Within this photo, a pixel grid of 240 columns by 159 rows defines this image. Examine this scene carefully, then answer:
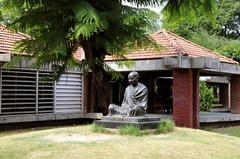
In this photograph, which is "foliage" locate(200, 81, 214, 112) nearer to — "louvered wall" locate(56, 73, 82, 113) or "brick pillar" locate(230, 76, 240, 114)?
"brick pillar" locate(230, 76, 240, 114)

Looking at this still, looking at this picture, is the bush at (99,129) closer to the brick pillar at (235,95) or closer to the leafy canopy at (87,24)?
the leafy canopy at (87,24)

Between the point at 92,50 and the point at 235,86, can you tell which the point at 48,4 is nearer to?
the point at 92,50

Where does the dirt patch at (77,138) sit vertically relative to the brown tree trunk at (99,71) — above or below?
below

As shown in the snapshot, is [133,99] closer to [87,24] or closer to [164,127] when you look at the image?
[164,127]

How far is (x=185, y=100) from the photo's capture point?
55.1 ft

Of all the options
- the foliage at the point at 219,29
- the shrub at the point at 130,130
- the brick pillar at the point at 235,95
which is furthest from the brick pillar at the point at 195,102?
the foliage at the point at 219,29

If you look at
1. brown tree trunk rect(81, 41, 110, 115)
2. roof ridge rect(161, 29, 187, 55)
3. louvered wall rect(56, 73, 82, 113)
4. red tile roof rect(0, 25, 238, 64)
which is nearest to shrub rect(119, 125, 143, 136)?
brown tree trunk rect(81, 41, 110, 115)

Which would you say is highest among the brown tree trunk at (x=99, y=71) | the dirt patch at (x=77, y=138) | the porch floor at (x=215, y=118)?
the brown tree trunk at (x=99, y=71)

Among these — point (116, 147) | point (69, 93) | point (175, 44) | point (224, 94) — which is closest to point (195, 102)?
point (175, 44)

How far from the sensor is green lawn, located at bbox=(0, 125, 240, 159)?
8461mm

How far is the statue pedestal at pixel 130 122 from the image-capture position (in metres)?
10.8

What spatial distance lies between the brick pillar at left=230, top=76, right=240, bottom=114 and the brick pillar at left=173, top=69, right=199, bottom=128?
470 centimetres

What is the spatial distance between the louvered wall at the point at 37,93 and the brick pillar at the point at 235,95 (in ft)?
23.6

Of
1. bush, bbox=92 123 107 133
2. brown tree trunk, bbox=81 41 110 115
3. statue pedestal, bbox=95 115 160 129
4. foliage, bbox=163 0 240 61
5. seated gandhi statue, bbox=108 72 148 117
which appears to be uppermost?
foliage, bbox=163 0 240 61
